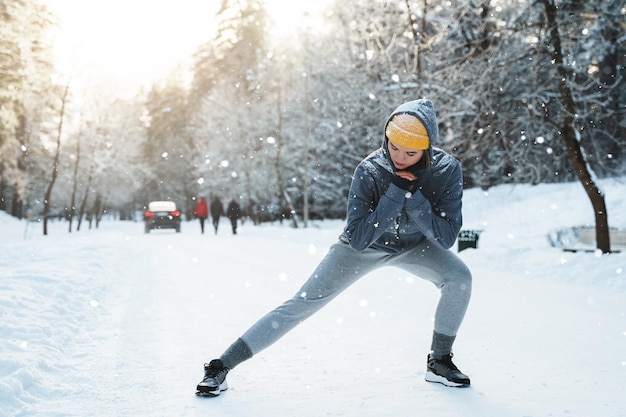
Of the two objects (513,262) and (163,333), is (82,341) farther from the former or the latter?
(513,262)

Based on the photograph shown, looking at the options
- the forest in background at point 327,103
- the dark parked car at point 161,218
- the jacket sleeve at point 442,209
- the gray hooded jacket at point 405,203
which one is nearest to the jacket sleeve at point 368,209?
the gray hooded jacket at point 405,203

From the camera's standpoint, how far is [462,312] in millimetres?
3629

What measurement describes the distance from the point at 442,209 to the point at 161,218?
2745 centimetres

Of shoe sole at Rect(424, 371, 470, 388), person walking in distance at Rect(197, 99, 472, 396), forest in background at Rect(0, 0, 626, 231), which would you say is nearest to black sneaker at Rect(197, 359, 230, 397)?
person walking in distance at Rect(197, 99, 472, 396)

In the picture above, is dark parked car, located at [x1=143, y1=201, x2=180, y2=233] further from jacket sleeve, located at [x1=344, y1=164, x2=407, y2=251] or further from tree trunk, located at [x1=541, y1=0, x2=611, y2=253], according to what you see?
jacket sleeve, located at [x1=344, y1=164, x2=407, y2=251]

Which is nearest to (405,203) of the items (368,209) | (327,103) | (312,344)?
(368,209)

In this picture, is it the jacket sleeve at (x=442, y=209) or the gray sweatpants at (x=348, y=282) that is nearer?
the jacket sleeve at (x=442, y=209)

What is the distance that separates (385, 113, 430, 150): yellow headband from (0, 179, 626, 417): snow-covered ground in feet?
5.15

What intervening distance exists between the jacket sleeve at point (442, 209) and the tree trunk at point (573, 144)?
8.46 m

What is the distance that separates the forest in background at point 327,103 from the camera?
40.5 ft

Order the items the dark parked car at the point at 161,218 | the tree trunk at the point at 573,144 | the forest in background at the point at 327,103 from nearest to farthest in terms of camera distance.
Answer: the tree trunk at the point at 573,144 → the forest in background at the point at 327,103 → the dark parked car at the point at 161,218

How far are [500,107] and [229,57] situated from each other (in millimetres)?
35245

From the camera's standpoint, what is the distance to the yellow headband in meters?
3.27

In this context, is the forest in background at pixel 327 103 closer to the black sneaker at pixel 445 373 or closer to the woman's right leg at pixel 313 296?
the black sneaker at pixel 445 373
